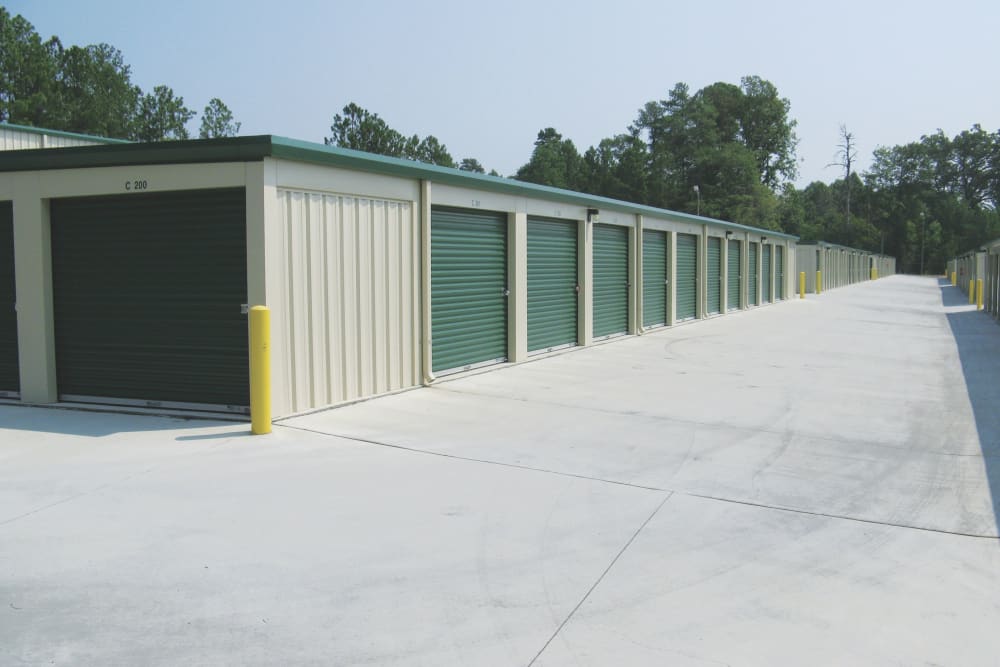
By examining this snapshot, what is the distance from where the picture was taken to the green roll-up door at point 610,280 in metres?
17.2

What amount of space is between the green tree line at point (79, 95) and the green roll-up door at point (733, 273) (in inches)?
873

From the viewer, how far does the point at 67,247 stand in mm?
9328

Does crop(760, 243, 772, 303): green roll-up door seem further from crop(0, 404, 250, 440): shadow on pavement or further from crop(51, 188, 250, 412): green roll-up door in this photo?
crop(0, 404, 250, 440): shadow on pavement

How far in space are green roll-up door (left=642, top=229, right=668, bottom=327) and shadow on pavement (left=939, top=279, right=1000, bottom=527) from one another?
21.8 feet

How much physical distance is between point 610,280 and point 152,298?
10775mm

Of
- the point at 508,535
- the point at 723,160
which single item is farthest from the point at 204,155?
the point at 723,160

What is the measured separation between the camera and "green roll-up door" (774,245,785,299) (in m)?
36.3

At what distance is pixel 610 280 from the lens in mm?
17875

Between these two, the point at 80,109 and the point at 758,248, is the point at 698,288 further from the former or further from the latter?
the point at 80,109

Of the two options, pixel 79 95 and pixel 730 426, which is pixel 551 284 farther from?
pixel 79 95

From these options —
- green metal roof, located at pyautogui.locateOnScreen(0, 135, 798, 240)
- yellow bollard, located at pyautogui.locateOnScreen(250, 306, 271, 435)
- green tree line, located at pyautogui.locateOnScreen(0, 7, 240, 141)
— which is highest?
green tree line, located at pyautogui.locateOnScreen(0, 7, 240, 141)

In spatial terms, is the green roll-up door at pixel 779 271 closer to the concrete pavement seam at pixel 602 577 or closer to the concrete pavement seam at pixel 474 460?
the concrete pavement seam at pixel 474 460

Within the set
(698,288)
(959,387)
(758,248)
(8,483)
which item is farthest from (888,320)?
(8,483)

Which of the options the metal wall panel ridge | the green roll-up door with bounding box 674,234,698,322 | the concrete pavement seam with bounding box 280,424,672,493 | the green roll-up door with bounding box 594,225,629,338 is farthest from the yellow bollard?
the metal wall panel ridge
